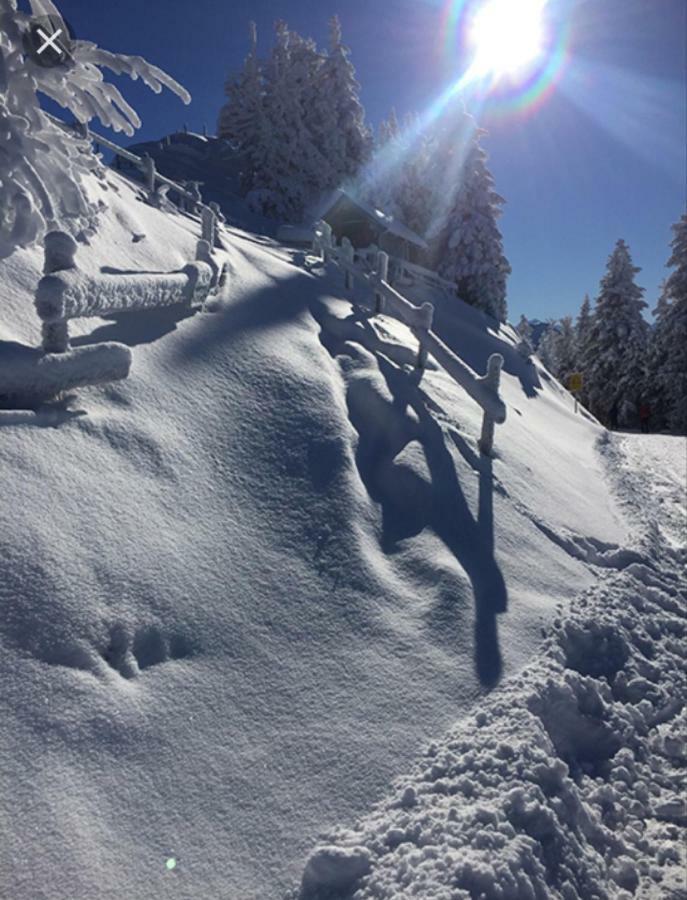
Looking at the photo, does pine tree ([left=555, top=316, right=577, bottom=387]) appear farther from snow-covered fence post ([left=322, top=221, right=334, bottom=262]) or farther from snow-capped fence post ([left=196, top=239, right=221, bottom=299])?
snow-capped fence post ([left=196, top=239, right=221, bottom=299])

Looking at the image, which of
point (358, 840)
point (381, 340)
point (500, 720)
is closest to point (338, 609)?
point (500, 720)

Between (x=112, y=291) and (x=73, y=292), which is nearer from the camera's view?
(x=73, y=292)

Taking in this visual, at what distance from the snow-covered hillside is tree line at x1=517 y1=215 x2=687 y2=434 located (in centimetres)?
2577

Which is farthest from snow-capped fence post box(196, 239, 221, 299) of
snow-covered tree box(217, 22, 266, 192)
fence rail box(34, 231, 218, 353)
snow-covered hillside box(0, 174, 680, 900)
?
snow-covered tree box(217, 22, 266, 192)

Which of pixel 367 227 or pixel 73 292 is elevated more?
pixel 367 227

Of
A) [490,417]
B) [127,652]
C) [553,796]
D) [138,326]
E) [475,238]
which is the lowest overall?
[127,652]

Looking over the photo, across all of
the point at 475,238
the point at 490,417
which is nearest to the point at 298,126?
the point at 475,238

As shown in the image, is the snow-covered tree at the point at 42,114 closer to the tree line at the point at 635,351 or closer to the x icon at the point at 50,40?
the x icon at the point at 50,40

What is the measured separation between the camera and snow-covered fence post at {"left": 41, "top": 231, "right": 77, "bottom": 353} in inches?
167

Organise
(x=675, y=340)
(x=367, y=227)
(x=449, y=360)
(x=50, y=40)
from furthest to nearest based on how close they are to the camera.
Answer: (x=367, y=227) → (x=675, y=340) → (x=449, y=360) → (x=50, y=40)

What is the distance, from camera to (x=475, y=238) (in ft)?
95.8

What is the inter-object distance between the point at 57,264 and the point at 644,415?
33.1 meters

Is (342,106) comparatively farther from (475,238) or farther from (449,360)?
(449,360)

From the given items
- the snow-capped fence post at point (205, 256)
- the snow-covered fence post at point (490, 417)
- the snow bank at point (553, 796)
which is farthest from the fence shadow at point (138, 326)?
the snow bank at point (553, 796)
